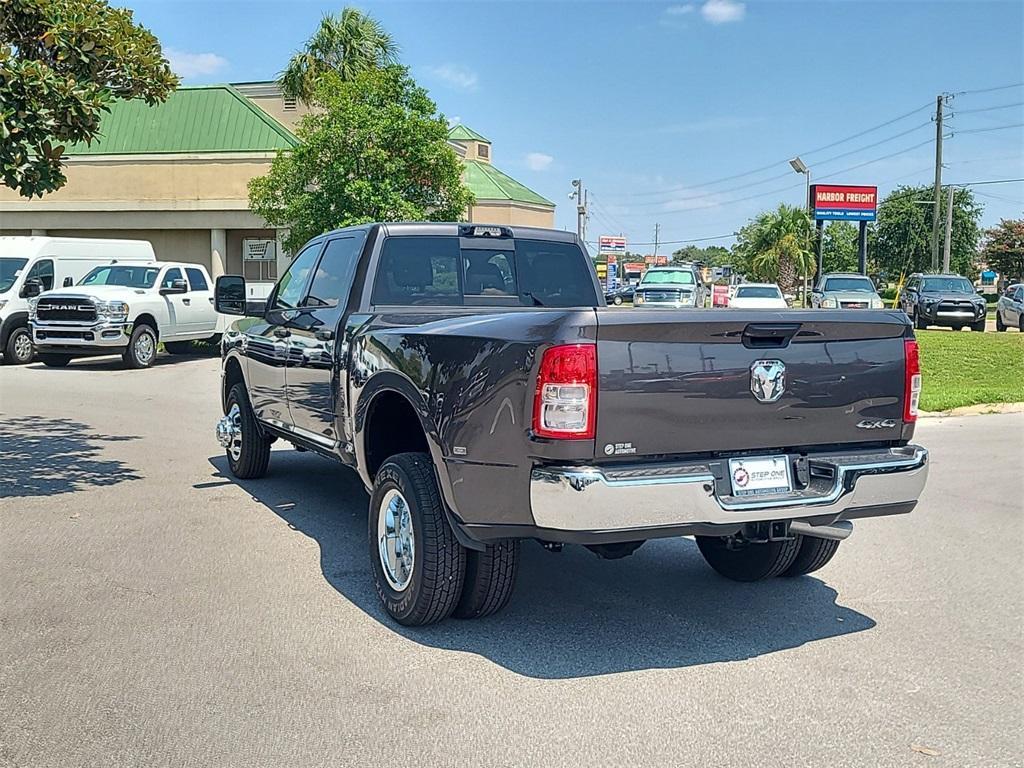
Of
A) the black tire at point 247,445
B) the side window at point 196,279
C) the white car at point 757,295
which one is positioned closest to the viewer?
the black tire at point 247,445

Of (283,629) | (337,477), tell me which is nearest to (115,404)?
(337,477)

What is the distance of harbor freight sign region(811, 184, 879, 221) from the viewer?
48438mm

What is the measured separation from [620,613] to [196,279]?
18.2 m

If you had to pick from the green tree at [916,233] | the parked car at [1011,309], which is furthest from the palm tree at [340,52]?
the green tree at [916,233]

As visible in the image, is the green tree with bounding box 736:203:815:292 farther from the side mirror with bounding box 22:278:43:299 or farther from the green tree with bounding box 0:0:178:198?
the green tree with bounding box 0:0:178:198

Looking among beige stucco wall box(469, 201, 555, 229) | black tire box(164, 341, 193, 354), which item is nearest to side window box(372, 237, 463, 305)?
black tire box(164, 341, 193, 354)

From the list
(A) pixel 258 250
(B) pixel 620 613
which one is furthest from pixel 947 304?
(B) pixel 620 613

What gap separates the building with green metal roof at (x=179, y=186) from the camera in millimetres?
34719

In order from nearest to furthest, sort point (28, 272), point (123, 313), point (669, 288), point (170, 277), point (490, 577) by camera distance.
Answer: point (490, 577) → point (123, 313) → point (28, 272) → point (170, 277) → point (669, 288)

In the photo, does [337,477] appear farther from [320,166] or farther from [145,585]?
[320,166]

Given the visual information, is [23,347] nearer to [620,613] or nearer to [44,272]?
[44,272]

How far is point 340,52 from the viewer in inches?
1294

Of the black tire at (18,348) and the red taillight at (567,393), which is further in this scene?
the black tire at (18,348)

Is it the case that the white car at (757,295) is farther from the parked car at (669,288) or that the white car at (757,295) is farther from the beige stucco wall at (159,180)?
the beige stucco wall at (159,180)
